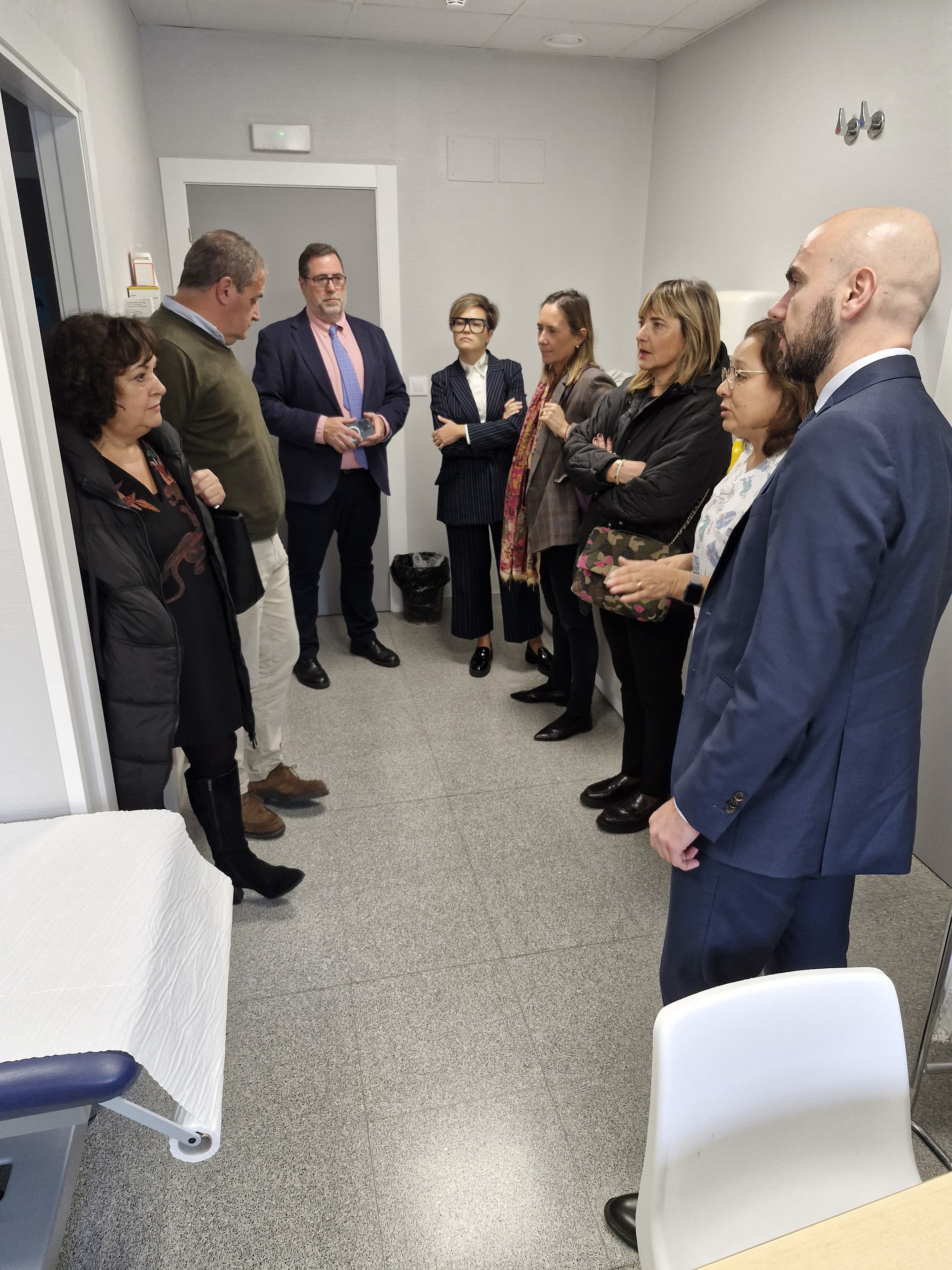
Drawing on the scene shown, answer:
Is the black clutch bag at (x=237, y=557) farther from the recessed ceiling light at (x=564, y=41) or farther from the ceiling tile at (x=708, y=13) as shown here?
the recessed ceiling light at (x=564, y=41)

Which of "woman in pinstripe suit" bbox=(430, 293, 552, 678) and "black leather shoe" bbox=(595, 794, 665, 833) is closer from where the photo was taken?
"black leather shoe" bbox=(595, 794, 665, 833)

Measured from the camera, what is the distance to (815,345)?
1.20m

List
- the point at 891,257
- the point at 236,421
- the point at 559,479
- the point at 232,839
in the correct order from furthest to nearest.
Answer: the point at 559,479
the point at 236,421
the point at 232,839
the point at 891,257

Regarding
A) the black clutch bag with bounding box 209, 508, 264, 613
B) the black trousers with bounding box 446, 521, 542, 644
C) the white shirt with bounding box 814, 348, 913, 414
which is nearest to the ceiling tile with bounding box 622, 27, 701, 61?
the black trousers with bounding box 446, 521, 542, 644

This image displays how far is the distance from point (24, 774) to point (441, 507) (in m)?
2.42

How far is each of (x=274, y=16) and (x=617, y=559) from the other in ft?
8.84

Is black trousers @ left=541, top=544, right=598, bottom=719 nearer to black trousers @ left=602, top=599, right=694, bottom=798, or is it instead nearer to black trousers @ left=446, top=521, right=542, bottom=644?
black trousers @ left=602, top=599, right=694, bottom=798

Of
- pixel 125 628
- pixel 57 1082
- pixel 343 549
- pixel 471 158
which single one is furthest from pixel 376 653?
pixel 57 1082

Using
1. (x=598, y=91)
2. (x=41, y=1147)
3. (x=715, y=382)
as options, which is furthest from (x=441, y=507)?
(x=41, y=1147)

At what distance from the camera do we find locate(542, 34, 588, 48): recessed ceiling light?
3.62m

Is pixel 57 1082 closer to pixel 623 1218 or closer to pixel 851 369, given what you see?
pixel 623 1218

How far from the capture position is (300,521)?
142 inches

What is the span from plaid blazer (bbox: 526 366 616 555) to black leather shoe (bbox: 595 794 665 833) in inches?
36.0

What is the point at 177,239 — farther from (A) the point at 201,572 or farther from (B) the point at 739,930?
(B) the point at 739,930
